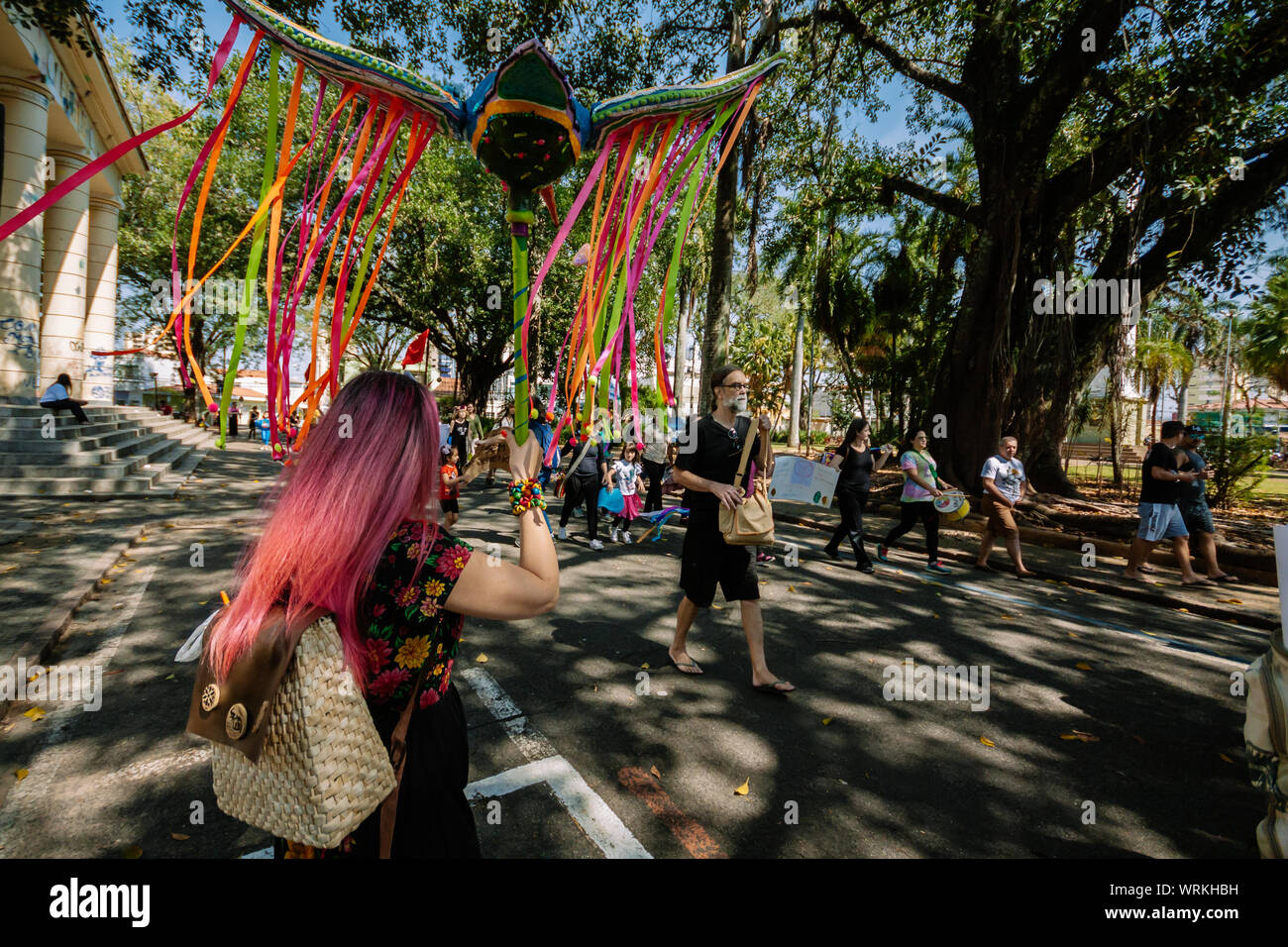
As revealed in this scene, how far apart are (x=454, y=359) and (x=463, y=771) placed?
25.4 meters

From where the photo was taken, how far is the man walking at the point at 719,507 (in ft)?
12.6

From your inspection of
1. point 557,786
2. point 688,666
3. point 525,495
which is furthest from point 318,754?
point 688,666

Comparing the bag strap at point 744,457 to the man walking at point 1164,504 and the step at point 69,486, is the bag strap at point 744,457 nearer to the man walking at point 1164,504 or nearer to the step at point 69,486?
the man walking at point 1164,504

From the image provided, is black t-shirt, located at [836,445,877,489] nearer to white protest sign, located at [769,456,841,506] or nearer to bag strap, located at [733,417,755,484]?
white protest sign, located at [769,456,841,506]

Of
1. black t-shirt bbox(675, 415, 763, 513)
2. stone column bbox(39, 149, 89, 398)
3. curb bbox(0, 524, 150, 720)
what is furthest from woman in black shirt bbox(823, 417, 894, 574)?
stone column bbox(39, 149, 89, 398)

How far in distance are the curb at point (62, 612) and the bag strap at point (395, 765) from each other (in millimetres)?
3209

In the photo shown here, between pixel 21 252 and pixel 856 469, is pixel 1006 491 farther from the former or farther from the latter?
pixel 21 252

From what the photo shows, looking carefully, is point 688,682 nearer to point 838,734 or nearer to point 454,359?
point 838,734

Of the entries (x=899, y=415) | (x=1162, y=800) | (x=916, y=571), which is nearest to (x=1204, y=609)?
(x=916, y=571)

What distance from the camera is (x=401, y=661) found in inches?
53.8

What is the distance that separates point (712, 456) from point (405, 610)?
2.79 meters

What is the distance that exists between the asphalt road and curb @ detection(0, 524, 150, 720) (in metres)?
0.11

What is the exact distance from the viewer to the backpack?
1934mm

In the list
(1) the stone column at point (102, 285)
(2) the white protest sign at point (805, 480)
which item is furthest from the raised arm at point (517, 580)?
(1) the stone column at point (102, 285)
